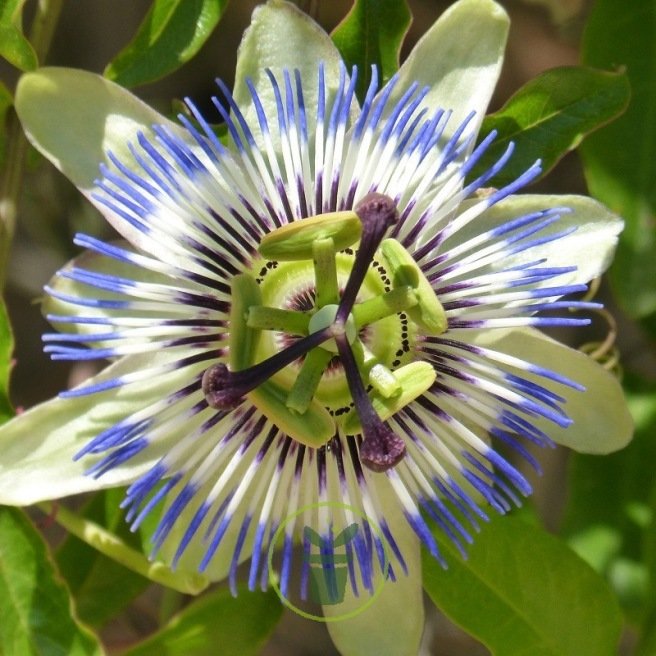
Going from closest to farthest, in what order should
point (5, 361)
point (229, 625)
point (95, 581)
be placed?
point (5, 361), point (229, 625), point (95, 581)

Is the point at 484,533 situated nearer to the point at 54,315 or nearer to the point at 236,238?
the point at 236,238

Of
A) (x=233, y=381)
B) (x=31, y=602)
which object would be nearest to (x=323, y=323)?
(x=233, y=381)

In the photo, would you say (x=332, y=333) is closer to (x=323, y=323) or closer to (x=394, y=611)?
(x=323, y=323)

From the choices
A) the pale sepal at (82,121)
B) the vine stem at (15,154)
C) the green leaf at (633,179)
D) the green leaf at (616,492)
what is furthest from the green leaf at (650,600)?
the vine stem at (15,154)

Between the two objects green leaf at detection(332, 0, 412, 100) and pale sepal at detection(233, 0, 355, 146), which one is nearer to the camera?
pale sepal at detection(233, 0, 355, 146)

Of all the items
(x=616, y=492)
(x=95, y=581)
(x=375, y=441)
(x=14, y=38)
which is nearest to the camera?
(x=375, y=441)

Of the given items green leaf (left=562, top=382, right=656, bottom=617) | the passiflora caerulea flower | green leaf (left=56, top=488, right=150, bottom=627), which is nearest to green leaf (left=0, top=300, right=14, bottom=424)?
the passiflora caerulea flower

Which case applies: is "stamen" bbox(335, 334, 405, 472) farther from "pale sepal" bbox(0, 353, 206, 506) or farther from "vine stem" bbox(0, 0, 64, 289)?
"vine stem" bbox(0, 0, 64, 289)

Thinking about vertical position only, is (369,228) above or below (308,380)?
above
